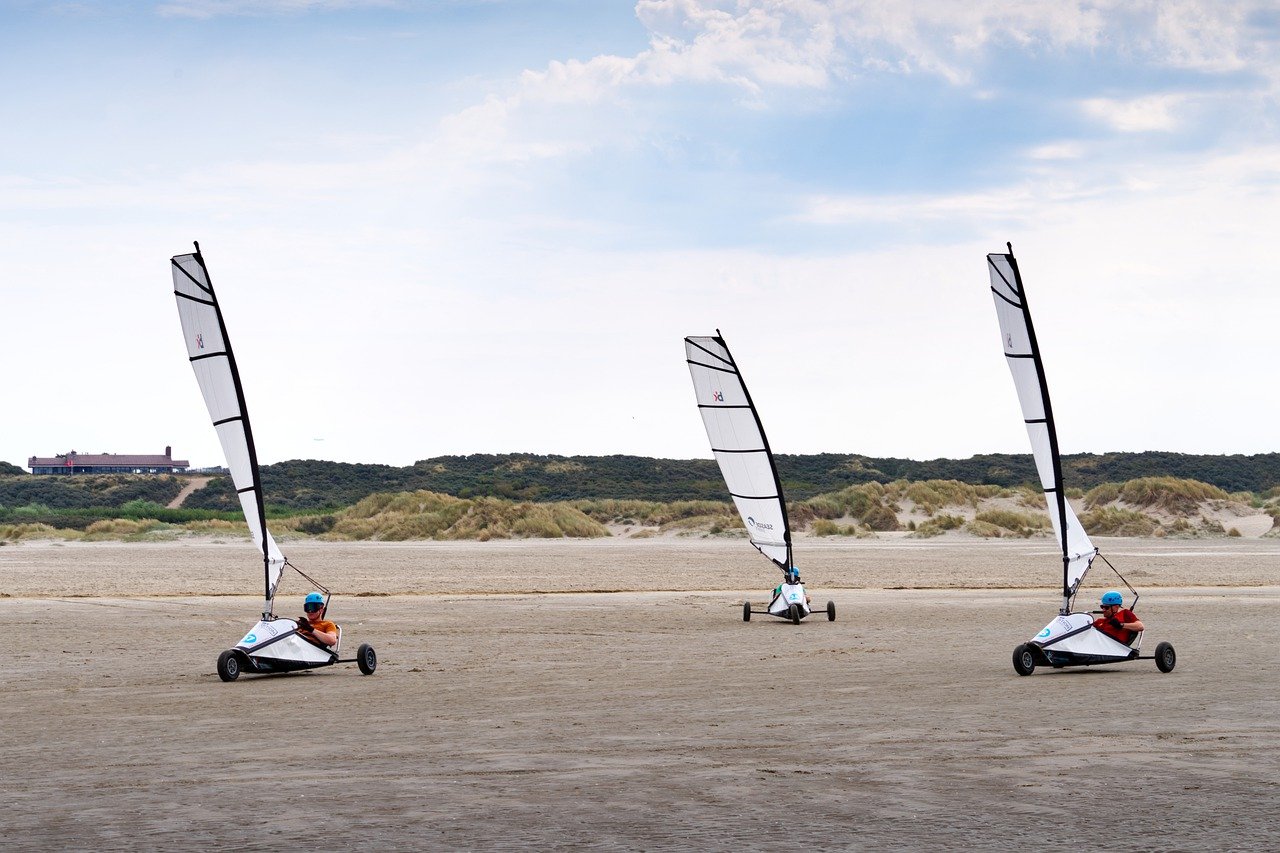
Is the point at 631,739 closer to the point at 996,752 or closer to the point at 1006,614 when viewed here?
the point at 996,752

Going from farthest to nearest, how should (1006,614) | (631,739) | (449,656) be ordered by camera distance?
1. (1006,614)
2. (449,656)
3. (631,739)

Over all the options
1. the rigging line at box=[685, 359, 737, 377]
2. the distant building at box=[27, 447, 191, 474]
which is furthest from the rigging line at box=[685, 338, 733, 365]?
the distant building at box=[27, 447, 191, 474]

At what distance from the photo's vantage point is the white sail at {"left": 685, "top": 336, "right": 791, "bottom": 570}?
23.8 meters

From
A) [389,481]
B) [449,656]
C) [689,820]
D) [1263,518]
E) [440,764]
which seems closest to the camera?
[689,820]

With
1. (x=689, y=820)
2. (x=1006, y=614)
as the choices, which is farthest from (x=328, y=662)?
(x=1006, y=614)

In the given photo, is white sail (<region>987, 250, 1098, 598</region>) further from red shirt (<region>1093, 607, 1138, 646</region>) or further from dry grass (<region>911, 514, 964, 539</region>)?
dry grass (<region>911, 514, 964, 539</region>)

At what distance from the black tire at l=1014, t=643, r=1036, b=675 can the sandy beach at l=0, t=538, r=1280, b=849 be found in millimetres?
225

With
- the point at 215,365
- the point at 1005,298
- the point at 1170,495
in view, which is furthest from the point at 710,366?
the point at 1170,495

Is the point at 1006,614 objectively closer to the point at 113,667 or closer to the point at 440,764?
the point at 113,667

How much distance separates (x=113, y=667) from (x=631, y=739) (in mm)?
7078

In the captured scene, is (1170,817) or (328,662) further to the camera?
(328,662)

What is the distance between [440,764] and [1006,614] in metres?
14.5

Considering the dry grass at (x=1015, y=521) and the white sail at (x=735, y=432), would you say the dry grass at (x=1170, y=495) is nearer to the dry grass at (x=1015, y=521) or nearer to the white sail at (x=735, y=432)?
the dry grass at (x=1015, y=521)

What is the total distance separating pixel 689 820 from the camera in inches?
288
